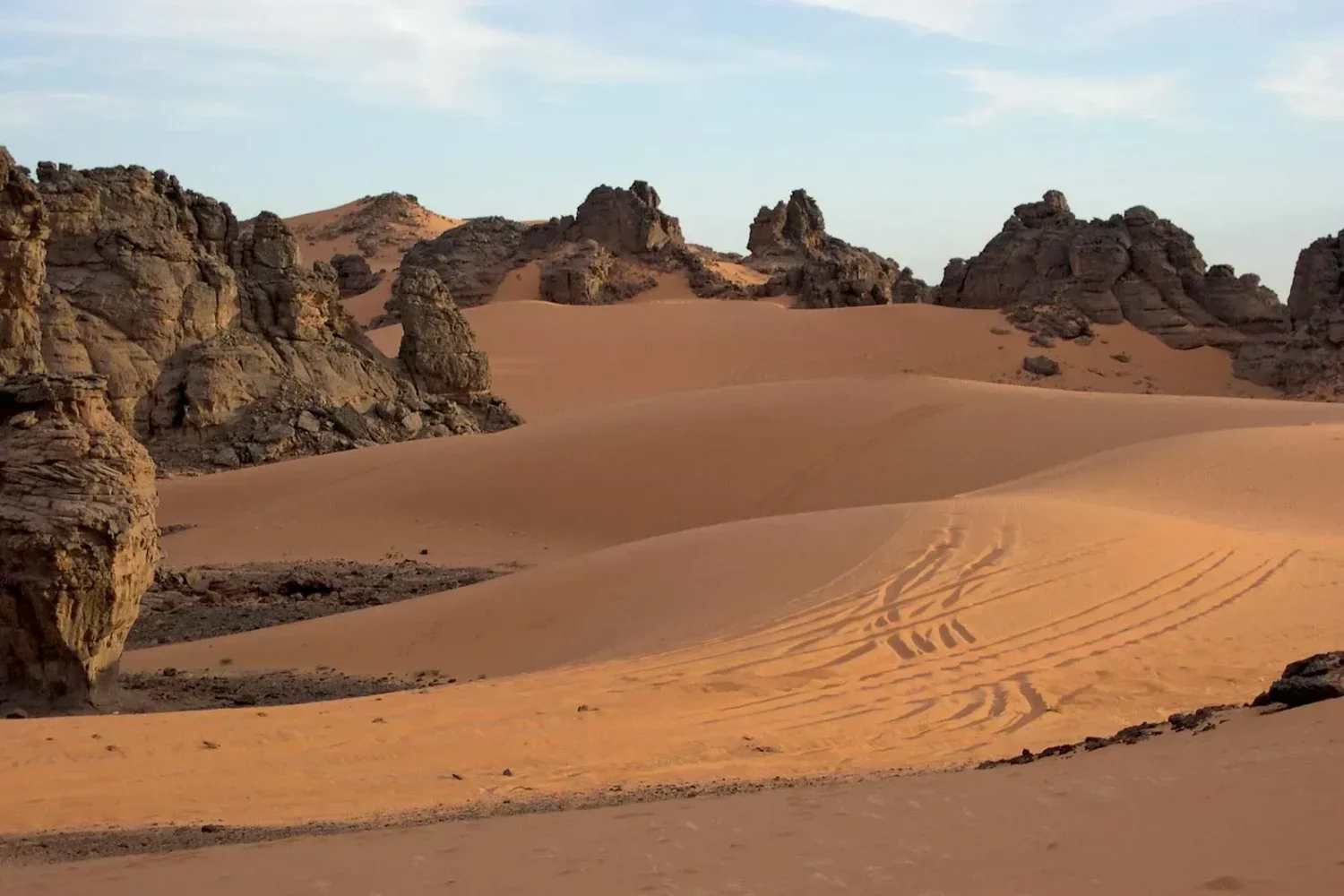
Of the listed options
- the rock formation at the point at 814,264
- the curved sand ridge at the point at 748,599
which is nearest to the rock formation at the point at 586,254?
the rock formation at the point at 814,264

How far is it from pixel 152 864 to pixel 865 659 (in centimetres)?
546

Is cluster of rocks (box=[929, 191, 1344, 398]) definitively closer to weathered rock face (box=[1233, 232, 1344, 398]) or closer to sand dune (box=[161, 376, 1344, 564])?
weathered rock face (box=[1233, 232, 1344, 398])

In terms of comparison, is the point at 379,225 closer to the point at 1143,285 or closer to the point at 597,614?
the point at 1143,285

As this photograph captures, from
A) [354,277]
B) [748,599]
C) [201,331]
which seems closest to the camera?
[748,599]

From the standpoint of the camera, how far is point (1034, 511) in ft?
44.3

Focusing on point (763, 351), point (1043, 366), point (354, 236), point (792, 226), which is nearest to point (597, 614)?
point (1043, 366)

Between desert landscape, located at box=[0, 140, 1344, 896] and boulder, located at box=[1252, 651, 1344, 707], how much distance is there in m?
0.03

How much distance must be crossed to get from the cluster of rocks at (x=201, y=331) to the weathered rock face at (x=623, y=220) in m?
31.0

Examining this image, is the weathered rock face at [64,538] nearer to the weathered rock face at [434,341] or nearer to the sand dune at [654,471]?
the sand dune at [654,471]

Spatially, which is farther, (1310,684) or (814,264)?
(814,264)

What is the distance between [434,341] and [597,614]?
1699 cm

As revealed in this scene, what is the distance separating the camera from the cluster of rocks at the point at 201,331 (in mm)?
23031

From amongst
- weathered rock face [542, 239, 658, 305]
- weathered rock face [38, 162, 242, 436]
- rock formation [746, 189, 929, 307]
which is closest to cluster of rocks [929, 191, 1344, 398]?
rock formation [746, 189, 929, 307]

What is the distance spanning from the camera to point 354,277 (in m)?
58.8
